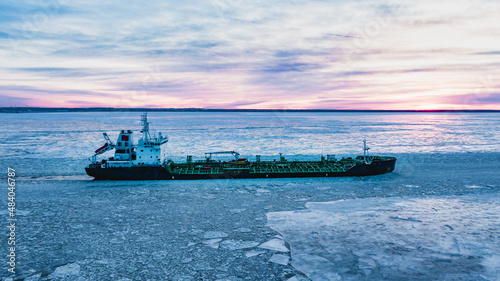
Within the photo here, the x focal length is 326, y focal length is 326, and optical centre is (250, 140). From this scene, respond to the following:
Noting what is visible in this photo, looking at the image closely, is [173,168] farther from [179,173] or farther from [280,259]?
[280,259]

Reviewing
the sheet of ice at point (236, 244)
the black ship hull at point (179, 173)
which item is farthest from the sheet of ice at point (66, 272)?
the black ship hull at point (179, 173)

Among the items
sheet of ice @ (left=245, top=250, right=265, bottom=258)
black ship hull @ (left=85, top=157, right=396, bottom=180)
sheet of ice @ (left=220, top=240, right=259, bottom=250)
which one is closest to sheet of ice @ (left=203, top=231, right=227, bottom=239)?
sheet of ice @ (left=220, top=240, right=259, bottom=250)

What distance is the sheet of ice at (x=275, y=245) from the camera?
12961 millimetres

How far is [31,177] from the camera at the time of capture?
27.9m

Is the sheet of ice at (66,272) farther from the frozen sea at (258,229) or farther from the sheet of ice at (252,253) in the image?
the sheet of ice at (252,253)

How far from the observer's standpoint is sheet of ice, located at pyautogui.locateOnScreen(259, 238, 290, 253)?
13.0 m

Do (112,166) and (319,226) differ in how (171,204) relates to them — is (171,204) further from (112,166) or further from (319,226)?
(112,166)

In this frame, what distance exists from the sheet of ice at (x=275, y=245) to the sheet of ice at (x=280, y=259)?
0.47 meters

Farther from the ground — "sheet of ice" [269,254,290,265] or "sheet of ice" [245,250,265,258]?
"sheet of ice" [269,254,290,265]

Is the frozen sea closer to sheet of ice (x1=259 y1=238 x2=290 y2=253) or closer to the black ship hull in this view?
sheet of ice (x1=259 y1=238 x2=290 y2=253)

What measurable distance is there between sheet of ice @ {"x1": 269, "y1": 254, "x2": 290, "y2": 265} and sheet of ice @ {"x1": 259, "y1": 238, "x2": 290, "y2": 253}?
1.53 ft

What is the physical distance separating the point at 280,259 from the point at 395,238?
535 cm

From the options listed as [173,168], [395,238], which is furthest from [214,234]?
[173,168]

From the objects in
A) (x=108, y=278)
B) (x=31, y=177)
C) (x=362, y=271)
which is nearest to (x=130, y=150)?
(x=31, y=177)
